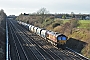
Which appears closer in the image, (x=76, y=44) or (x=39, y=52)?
(x=39, y=52)

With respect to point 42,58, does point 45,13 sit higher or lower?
higher

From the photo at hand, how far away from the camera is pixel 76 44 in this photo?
142 ft

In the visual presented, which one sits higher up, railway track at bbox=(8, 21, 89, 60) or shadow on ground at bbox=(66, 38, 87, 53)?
shadow on ground at bbox=(66, 38, 87, 53)

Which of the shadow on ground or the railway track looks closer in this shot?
the railway track

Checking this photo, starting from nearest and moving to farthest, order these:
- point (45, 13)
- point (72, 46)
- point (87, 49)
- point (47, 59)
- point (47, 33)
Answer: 1. point (47, 59)
2. point (87, 49)
3. point (72, 46)
4. point (47, 33)
5. point (45, 13)

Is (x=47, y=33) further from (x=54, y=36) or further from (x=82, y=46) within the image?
(x=82, y=46)

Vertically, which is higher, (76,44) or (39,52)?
(76,44)

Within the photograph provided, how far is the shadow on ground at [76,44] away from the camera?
133 feet

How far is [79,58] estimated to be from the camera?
32.8 meters

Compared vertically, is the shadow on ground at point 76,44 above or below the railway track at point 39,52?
above

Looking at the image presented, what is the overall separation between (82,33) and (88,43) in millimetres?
7473

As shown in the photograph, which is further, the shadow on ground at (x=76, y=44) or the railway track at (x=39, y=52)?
the shadow on ground at (x=76, y=44)

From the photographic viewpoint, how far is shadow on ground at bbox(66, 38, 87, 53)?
40522 millimetres

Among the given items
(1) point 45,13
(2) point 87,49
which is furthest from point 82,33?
(1) point 45,13
